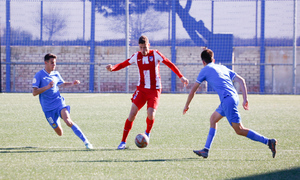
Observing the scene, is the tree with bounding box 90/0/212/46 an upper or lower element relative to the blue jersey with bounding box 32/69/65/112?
upper

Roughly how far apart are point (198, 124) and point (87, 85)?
14.7 meters

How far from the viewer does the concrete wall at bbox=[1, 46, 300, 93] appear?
2120cm

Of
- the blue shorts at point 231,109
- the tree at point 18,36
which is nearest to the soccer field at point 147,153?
the blue shorts at point 231,109

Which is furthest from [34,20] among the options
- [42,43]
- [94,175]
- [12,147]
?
[94,175]

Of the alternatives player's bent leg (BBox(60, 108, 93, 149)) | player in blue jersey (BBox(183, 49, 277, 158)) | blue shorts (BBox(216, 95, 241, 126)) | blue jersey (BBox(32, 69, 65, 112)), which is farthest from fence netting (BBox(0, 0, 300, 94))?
blue shorts (BBox(216, 95, 241, 126))

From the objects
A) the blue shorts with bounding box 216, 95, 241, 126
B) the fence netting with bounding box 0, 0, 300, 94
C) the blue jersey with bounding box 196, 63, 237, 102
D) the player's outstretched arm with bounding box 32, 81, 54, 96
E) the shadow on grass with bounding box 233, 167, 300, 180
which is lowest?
the shadow on grass with bounding box 233, 167, 300, 180

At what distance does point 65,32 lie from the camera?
23.2 m

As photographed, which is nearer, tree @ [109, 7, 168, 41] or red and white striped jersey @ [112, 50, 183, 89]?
red and white striped jersey @ [112, 50, 183, 89]

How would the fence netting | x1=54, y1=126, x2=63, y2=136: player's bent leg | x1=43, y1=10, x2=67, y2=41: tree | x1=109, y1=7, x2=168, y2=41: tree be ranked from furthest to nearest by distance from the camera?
1. x1=43, y1=10, x2=67, y2=41: tree
2. x1=109, y1=7, x2=168, y2=41: tree
3. the fence netting
4. x1=54, y1=126, x2=63, y2=136: player's bent leg

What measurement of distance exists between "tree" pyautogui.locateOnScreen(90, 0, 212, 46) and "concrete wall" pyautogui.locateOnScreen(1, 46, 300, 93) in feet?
3.03

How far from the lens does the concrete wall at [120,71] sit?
21198mm

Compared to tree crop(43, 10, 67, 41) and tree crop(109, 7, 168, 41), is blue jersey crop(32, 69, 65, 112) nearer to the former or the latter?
tree crop(109, 7, 168, 41)

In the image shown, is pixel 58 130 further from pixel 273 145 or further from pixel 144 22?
pixel 144 22

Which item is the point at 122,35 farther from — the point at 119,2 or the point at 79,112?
the point at 79,112
